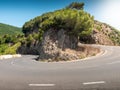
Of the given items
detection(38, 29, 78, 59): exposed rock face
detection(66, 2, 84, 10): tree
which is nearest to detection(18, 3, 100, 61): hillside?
detection(38, 29, 78, 59): exposed rock face

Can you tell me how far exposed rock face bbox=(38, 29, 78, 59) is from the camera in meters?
39.1

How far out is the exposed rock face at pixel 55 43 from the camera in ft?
128

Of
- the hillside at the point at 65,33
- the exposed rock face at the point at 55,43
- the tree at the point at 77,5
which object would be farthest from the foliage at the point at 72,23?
the tree at the point at 77,5

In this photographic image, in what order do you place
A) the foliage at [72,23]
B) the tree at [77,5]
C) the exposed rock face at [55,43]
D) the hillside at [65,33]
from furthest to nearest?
the tree at [77,5], the foliage at [72,23], the hillside at [65,33], the exposed rock face at [55,43]

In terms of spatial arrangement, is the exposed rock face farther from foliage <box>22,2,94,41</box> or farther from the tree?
the tree

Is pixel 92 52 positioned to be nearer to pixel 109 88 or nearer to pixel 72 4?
pixel 109 88

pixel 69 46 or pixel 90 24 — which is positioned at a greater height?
pixel 90 24

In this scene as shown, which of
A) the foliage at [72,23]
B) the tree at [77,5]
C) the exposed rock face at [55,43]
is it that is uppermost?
the tree at [77,5]

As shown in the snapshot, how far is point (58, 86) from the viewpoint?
37.9 ft

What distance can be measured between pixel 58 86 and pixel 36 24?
103 m

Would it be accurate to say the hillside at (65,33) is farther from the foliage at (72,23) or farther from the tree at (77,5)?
the tree at (77,5)

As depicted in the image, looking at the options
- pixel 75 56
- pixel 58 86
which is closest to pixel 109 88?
pixel 58 86

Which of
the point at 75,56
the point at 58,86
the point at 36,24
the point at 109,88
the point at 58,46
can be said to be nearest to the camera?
the point at 109,88

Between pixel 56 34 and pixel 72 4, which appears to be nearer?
pixel 56 34
